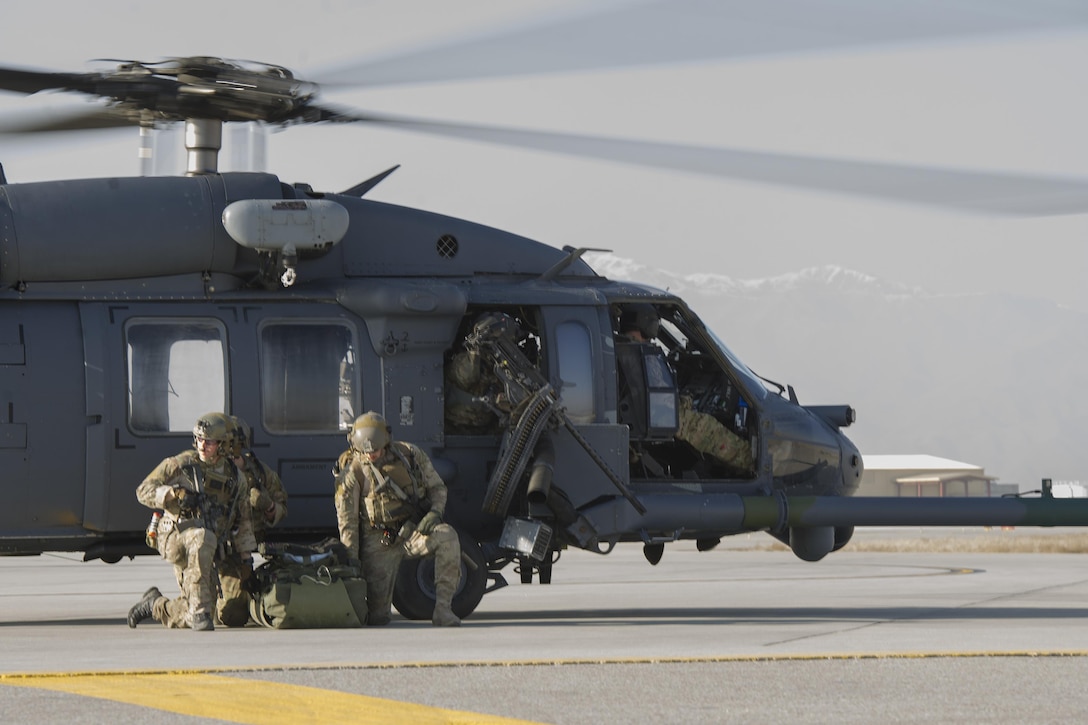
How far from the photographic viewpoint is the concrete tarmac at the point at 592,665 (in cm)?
634

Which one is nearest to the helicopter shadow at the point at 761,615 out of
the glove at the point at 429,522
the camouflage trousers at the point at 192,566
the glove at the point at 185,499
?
the glove at the point at 429,522

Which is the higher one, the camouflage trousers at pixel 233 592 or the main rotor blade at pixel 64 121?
the main rotor blade at pixel 64 121

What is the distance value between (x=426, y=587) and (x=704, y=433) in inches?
104

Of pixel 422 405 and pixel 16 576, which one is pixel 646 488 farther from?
pixel 16 576

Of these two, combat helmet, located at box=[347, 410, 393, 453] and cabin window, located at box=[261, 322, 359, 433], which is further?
cabin window, located at box=[261, 322, 359, 433]

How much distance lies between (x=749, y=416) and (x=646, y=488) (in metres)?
1.13

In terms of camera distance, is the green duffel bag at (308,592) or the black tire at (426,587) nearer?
the green duffel bag at (308,592)

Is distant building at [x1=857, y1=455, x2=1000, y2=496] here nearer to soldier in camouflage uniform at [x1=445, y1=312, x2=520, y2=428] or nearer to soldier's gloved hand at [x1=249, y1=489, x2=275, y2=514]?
soldier in camouflage uniform at [x1=445, y1=312, x2=520, y2=428]

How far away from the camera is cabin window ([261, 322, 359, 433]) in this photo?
11719mm

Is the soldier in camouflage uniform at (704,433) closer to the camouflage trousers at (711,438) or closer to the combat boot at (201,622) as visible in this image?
the camouflage trousers at (711,438)

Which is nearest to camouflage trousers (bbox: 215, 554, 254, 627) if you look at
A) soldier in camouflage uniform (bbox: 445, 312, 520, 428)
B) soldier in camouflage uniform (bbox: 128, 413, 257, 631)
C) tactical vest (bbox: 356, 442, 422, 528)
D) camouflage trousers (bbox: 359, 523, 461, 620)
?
soldier in camouflage uniform (bbox: 128, 413, 257, 631)

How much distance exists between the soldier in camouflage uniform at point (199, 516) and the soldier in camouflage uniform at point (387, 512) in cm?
72

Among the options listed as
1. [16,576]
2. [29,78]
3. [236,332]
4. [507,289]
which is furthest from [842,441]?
[16,576]

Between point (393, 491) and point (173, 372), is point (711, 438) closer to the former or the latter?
point (393, 491)
